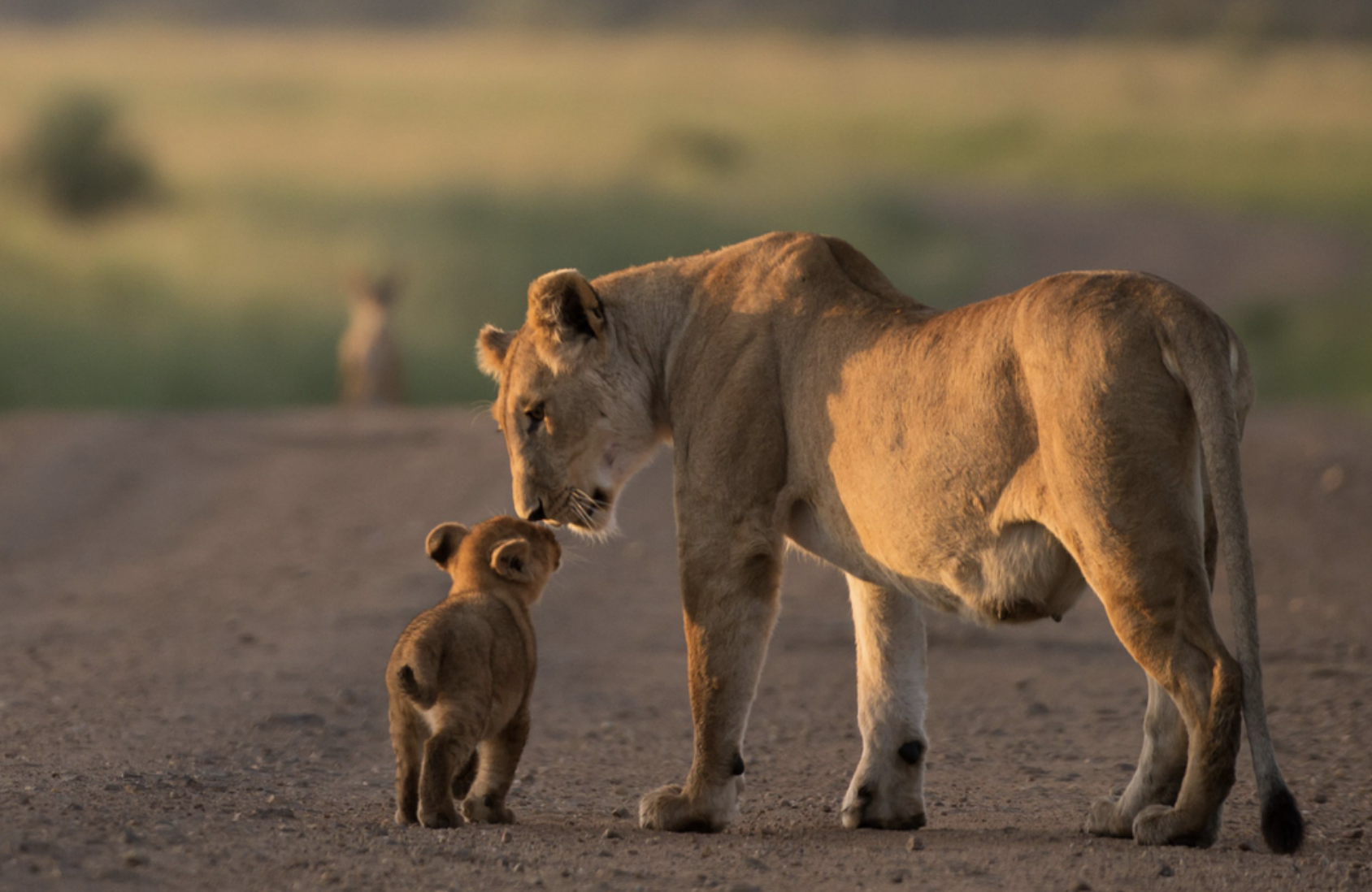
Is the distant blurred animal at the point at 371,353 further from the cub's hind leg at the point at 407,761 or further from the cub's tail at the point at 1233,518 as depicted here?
the cub's tail at the point at 1233,518

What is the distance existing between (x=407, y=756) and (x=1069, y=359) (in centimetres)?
240

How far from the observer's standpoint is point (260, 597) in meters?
10.6

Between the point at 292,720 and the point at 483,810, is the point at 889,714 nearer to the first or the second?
the point at 483,810

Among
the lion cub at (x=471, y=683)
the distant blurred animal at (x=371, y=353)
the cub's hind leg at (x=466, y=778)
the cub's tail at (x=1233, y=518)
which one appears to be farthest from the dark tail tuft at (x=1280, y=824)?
the distant blurred animal at (x=371, y=353)

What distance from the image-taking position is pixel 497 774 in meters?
5.77

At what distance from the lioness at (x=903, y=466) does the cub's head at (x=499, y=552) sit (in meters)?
0.09

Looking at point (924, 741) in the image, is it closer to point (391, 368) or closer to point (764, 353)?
point (764, 353)

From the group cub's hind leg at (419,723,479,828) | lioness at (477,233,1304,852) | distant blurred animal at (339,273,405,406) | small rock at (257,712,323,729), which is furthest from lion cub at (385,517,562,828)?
distant blurred animal at (339,273,405,406)

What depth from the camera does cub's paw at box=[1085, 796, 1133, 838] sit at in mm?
5258

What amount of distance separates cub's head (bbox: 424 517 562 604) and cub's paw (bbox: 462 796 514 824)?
0.72 metres

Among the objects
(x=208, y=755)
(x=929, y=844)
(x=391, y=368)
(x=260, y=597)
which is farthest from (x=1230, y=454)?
(x=391, y=368)

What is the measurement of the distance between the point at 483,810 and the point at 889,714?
1.36 metres

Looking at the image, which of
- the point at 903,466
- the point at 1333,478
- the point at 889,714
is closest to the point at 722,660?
the point at 889,714

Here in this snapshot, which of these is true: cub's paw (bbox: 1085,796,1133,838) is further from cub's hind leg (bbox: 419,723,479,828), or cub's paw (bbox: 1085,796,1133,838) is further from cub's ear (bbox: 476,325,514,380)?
cub's ear (bbox: 476,325,514,380)
